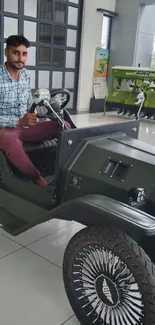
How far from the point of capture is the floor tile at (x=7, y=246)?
6.43ft

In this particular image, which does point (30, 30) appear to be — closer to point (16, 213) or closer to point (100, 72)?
point (100, 72)

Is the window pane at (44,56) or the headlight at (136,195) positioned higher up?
the window pane at (44,56)

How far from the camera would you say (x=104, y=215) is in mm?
1229

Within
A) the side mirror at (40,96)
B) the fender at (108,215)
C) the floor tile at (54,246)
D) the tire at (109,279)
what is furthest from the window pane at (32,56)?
the tire at (109,279)

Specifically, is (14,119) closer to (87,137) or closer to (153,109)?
(87,137)

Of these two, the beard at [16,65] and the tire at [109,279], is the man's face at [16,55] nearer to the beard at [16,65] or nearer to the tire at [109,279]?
the beard at [16,65]

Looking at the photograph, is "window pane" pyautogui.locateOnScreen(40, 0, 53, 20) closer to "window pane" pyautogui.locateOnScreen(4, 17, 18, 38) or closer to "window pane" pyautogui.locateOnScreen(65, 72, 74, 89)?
"window pane" pyautogui.locateOnScreen(4, 17, 18, 38)

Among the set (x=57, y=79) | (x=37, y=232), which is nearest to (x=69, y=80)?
(x=57, y=79)

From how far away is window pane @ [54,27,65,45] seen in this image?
6.90m

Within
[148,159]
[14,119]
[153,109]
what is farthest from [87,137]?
[153,109]

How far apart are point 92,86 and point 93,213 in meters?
7.21

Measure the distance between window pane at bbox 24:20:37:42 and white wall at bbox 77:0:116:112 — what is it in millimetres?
1420

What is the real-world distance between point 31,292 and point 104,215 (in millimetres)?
692

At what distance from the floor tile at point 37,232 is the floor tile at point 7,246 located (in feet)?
0.13
